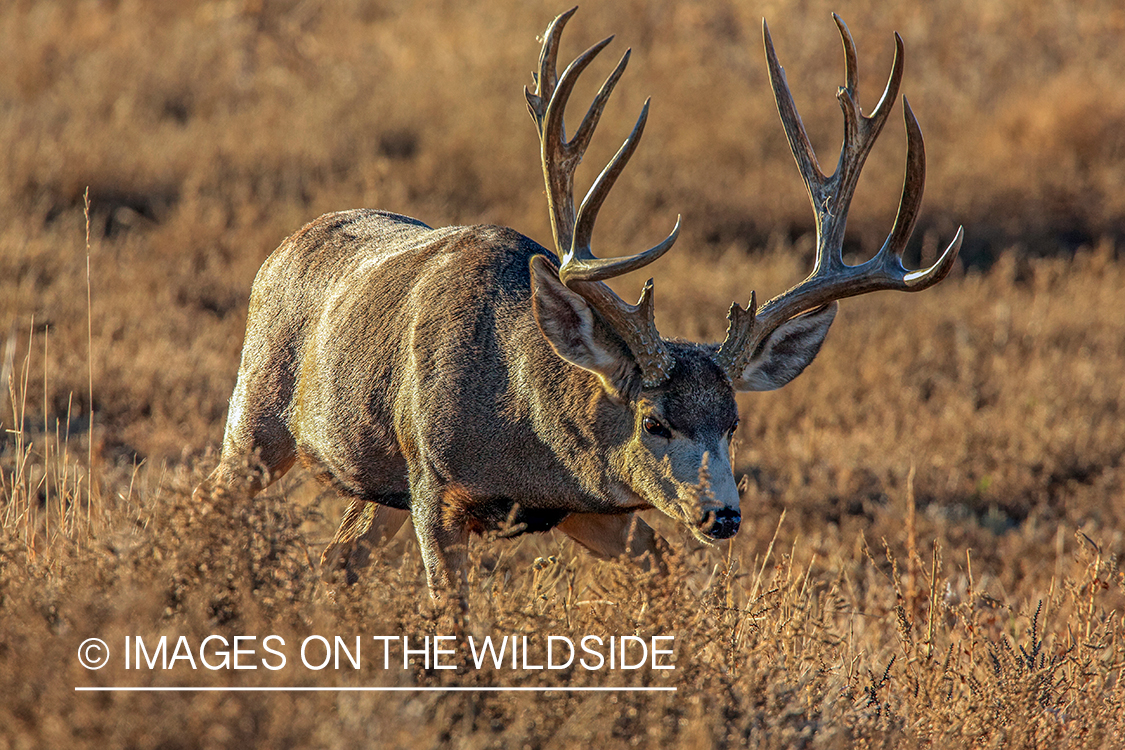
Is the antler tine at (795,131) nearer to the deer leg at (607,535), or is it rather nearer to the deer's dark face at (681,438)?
the deer's dark face at (681,438)

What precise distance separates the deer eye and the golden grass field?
52 cm

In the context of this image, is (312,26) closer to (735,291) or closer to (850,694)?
(735,291)

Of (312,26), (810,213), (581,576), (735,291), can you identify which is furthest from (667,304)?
(312,26)

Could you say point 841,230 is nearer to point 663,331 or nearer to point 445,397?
point 445,397

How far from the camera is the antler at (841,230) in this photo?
4.85 m

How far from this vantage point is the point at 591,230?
4.56 m

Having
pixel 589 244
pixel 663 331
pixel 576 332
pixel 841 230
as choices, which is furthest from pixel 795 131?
pixel 663 331

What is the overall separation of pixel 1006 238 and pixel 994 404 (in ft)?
15.7

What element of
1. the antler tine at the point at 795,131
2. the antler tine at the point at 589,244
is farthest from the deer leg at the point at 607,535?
the antler tine at the point at 795,131

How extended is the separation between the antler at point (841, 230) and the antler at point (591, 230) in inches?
13.2

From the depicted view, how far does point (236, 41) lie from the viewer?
1762 cm

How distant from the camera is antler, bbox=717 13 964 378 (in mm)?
4852

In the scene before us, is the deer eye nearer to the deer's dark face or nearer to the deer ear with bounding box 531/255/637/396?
the deer's dark face
